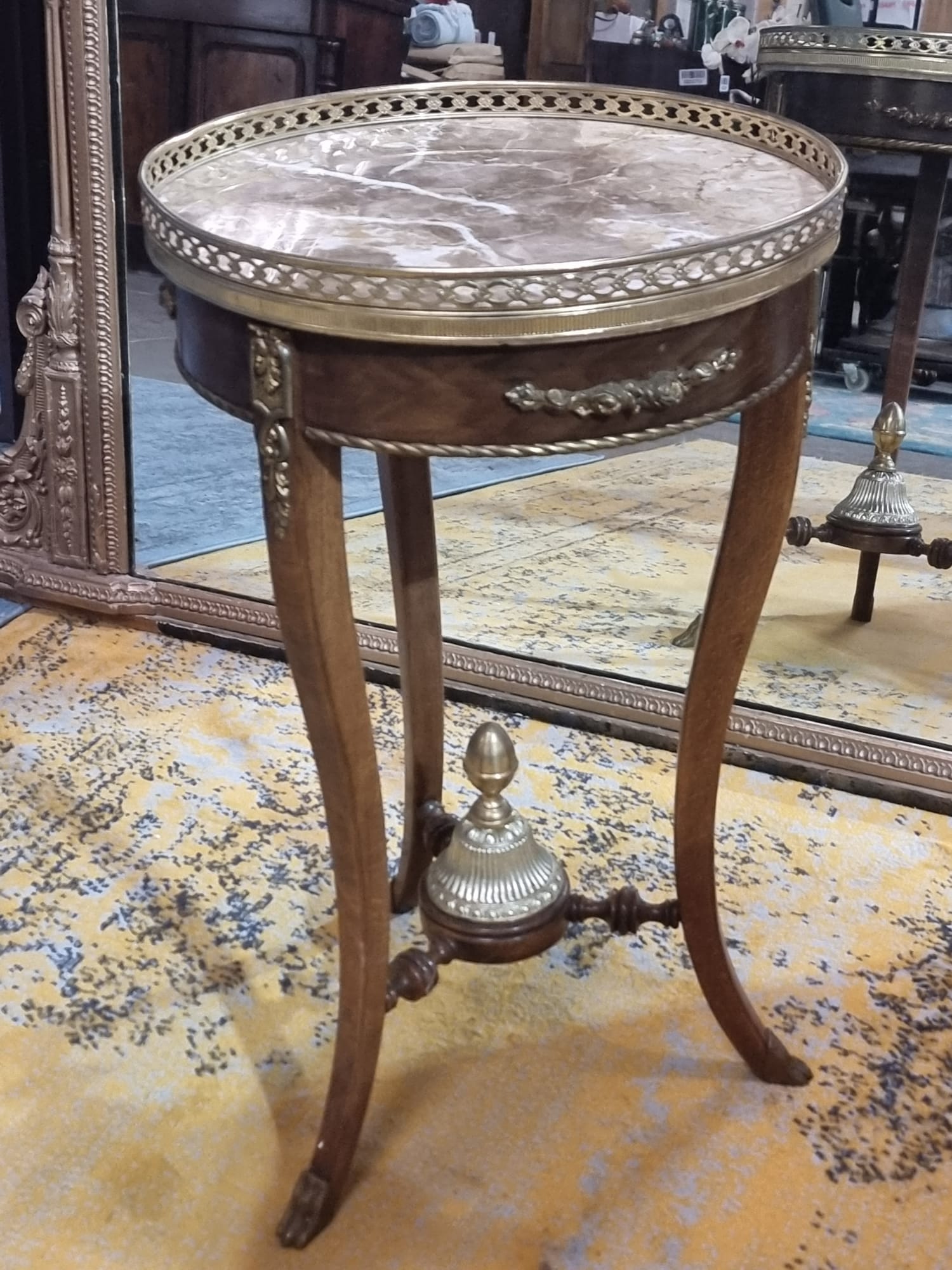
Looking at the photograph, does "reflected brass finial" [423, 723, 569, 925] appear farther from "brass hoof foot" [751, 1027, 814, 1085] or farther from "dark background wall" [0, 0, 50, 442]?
"dark background wall" [0, 0, 50, 442]

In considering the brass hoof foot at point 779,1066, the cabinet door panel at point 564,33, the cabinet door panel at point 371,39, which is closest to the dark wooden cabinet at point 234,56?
the cabinet door panel at point 371,39

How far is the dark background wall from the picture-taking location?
79.2 inches

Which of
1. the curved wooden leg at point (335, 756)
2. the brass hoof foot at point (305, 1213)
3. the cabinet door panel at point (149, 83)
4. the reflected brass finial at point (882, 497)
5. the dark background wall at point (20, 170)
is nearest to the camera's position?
the curved wooden leg at point (335, 756)

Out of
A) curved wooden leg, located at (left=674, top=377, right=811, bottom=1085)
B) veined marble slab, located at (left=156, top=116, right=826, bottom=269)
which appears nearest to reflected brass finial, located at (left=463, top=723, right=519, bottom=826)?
curved wooden leg, located at (left=674, top=377, right=811, bottom=1085)

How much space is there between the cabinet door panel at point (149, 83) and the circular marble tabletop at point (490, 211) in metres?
0.77

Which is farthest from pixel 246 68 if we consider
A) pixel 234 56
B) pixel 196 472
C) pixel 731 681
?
pixel 731 681

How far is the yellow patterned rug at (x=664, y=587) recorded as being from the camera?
185cm

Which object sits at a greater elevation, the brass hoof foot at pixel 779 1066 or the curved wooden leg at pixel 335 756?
the curved wooden leg at pixel 335 756

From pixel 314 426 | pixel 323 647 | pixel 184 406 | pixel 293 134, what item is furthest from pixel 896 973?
pixel 184 406

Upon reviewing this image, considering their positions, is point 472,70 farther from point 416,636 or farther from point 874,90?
point 416,636

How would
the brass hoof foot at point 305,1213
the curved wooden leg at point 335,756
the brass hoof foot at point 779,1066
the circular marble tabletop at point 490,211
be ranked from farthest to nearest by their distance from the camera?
the brass hoof foot at point 779,1066 < the brass hoof foot at point 305,1213 < the curved wooden leg at point 335,756 < the circular marble tabletop at point 490,211

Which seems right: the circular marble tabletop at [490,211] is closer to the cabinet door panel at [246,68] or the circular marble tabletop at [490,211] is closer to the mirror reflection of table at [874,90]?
the mirror reflection of table at [874,90]

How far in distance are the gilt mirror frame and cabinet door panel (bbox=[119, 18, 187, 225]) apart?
0.03 meters

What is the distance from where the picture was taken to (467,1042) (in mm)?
1304
